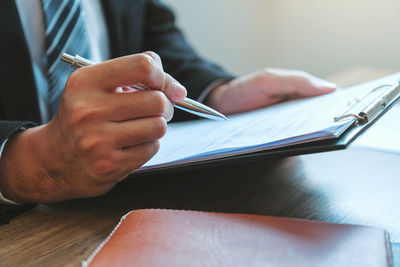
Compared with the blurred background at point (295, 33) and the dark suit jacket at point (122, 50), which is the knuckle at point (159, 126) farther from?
the blurred background at point (295, 33)

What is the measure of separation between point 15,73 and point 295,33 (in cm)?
198

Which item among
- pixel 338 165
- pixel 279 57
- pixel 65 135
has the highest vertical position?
pixel 65 135

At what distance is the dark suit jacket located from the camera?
2.31 feet

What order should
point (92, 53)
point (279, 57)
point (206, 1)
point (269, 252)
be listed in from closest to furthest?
point (269, 252) → point (92, 53) → point (206, 1) → point (279, 57)

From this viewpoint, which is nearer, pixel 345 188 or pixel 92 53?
pixel 345 188

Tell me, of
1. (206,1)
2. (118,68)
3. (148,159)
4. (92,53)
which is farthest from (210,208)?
(206,1)

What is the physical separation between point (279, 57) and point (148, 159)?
7.22 ft

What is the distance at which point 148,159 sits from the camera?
0.49 metres

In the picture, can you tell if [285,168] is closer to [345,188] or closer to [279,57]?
[345,188]

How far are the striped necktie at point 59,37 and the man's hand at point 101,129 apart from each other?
0.96 ft

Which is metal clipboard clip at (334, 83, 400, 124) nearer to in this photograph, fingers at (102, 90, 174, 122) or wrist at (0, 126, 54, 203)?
fingers at (102, 90, 174, 122)

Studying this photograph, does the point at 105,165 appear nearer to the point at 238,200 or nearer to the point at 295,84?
the point at 238,200

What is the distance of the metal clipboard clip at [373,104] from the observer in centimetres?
45

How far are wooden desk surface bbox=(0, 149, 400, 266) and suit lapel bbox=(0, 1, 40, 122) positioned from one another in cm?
27
